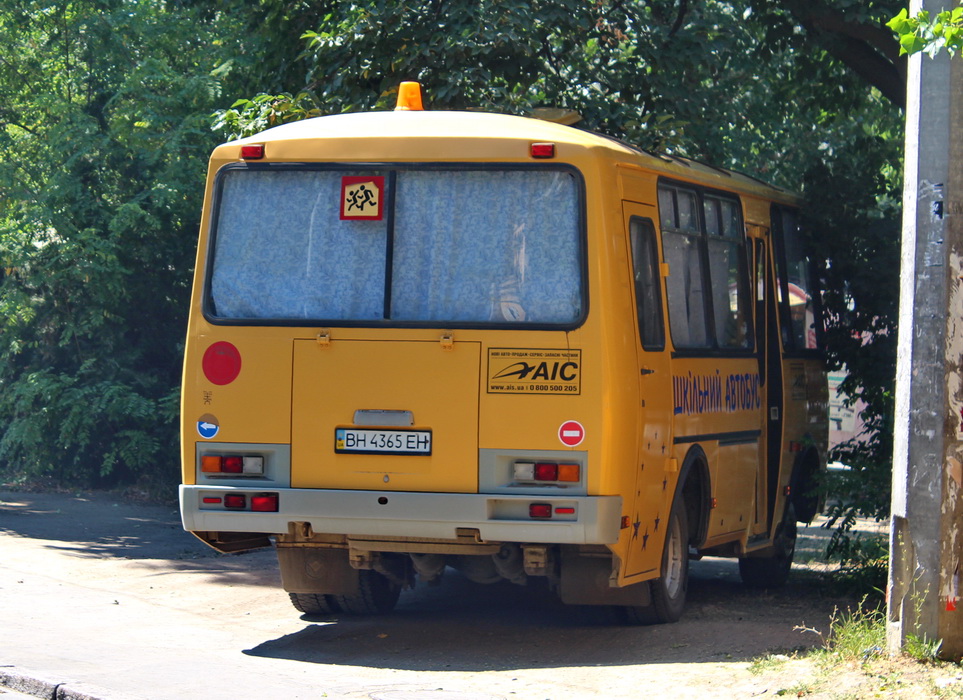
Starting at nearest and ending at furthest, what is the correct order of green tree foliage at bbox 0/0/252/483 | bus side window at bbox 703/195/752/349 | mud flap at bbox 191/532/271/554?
mud flap at bbox 191/532/271/554, bus side window at bbox 703/195/752/349, green tree foliage at bbox 0/0/252/483

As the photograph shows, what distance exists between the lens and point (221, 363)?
348 inches

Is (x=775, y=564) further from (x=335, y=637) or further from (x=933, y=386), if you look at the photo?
(x=933, y=386)

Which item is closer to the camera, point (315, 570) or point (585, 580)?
point (585, 580)

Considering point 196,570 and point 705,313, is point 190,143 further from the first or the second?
point 705,313

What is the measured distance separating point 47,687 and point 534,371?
3077mm

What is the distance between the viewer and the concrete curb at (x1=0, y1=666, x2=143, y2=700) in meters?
7.34

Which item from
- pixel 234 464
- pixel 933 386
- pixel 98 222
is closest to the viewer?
pixel 933 386

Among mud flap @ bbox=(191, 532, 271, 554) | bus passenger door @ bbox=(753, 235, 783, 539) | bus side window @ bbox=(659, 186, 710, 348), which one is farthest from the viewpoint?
bus passenger door @ bbox=(753, 235, 783, 539)

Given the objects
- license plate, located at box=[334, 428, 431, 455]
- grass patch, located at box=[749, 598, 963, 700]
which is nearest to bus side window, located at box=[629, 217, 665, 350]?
license plate, located at box=[334, 428, 431, 455]

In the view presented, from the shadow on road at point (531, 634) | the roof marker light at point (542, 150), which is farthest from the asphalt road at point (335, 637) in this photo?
the roof marker light at point (542, 150)

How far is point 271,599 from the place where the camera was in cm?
1130

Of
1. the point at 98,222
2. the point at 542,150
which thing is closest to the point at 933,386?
the point at 542,150

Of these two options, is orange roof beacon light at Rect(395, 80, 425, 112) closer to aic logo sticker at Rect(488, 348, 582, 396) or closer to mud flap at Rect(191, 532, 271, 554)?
aic logo sticker at Rect(488, 348, 582, 396)

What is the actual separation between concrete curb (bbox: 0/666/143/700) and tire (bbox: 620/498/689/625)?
3.61 meters
